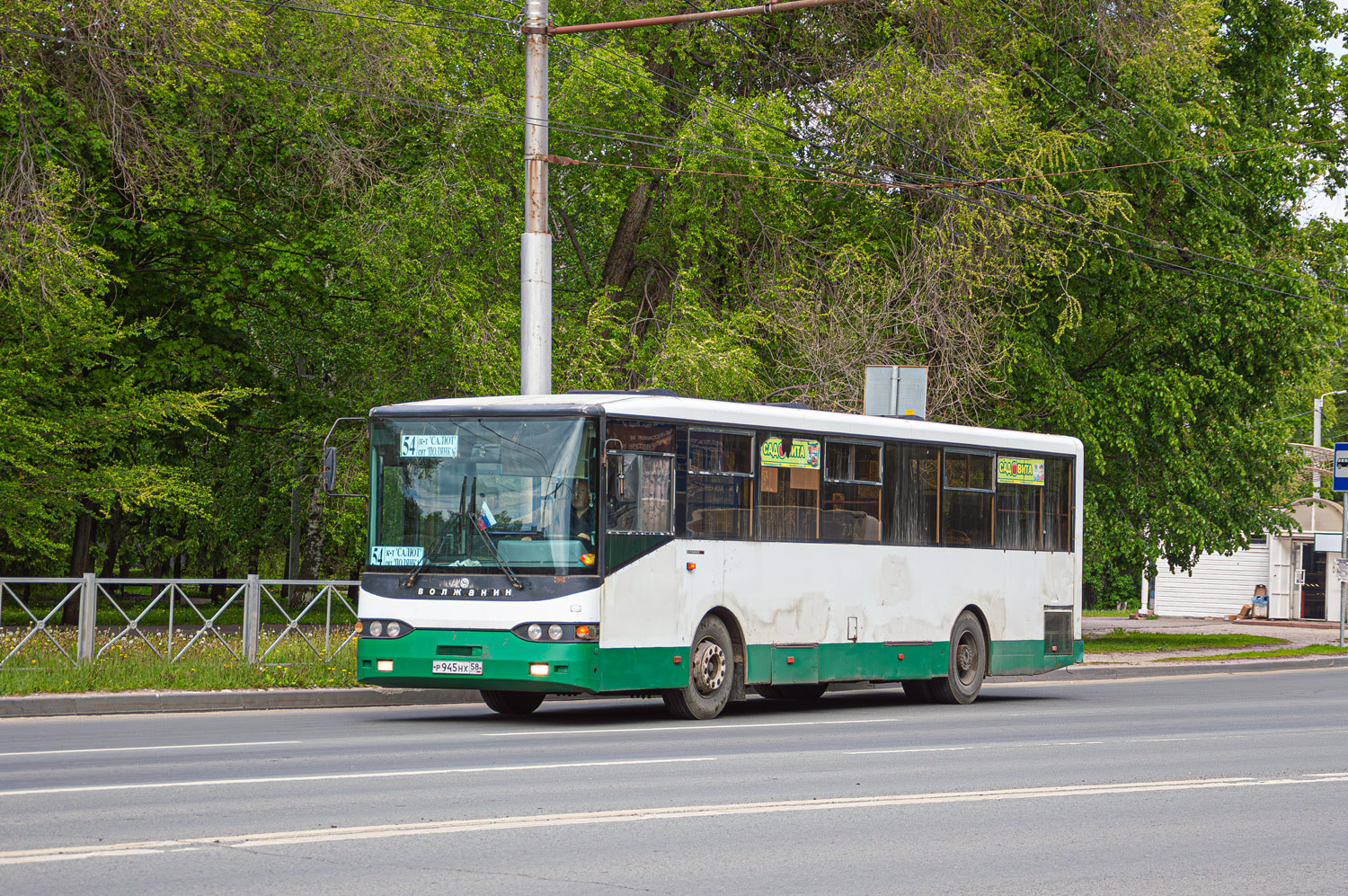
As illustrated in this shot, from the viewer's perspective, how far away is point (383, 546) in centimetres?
1622

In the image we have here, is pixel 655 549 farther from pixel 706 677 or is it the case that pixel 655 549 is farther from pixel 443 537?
pixel 443 537

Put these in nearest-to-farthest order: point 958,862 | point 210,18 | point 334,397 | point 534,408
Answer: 1. point 958,862
2. point 534,408
3. point 210,18
4. point 334,397

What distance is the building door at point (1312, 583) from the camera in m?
54.8

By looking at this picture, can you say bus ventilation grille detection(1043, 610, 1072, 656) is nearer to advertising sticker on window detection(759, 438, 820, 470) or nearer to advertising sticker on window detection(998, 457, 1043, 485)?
advertising sticker on window detection(998, 457, 1043, 485)

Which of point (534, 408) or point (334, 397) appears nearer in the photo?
point (534, 408)

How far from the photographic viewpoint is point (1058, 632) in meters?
22.3

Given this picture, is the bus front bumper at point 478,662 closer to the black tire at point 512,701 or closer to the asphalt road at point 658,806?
the asphalt road at point 658,806

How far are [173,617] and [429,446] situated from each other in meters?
4.69

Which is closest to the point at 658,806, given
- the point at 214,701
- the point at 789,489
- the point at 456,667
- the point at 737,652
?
the point at 456,667

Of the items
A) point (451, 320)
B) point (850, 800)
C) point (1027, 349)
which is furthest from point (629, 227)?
point (850, 800)

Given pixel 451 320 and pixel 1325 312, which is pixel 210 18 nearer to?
pixel 451 320

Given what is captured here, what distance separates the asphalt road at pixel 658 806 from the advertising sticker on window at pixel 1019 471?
194 inches

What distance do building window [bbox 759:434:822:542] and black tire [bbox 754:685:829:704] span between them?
2.38 metres

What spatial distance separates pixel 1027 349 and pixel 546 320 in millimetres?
13965
